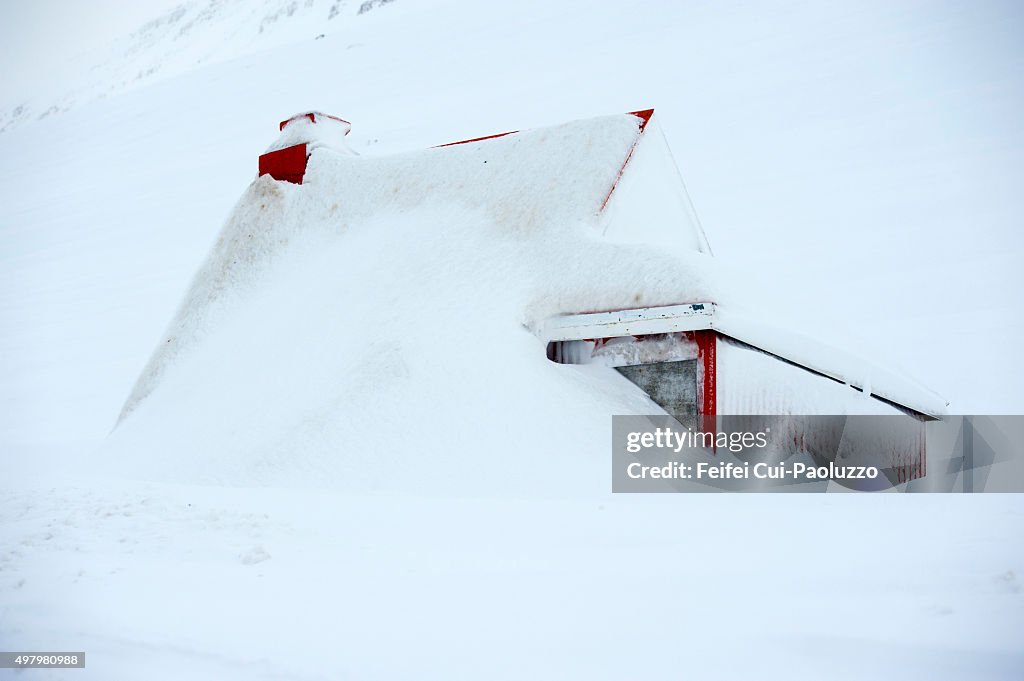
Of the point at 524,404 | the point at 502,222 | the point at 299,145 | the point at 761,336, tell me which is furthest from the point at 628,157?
the point at 299,145

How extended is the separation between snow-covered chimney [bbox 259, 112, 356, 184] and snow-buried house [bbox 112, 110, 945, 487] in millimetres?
355

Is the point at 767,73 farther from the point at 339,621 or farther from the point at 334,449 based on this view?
the point at 339,621

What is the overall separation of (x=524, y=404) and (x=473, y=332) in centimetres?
100

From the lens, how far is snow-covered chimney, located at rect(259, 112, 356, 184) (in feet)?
34.1

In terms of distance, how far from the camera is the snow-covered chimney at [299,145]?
10.4m

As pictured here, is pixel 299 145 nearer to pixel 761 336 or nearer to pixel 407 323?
pixel 407 323

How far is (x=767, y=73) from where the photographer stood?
63.9 feet

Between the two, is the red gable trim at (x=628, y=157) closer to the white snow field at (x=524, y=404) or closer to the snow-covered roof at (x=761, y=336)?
the white snow field at (x=524, y=404)

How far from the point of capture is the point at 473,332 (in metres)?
7.15

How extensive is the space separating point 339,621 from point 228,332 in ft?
22.8

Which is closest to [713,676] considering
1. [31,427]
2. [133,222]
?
[31,427]

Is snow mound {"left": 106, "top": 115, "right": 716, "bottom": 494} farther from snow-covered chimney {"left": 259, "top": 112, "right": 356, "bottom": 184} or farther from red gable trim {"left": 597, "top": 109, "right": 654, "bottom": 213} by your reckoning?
snow-covered chimney {"left": 259, "top": 112, "right": 356, "bottom": 184}

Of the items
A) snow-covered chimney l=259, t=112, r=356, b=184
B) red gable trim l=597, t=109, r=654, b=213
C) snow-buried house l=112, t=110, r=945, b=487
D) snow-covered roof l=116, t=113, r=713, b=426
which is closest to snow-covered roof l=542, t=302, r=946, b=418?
snow-buried house l=112, t=110, r=945, b=487

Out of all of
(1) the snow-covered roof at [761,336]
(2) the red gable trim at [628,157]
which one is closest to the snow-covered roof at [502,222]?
(2) the red gable trim at [628,157]
